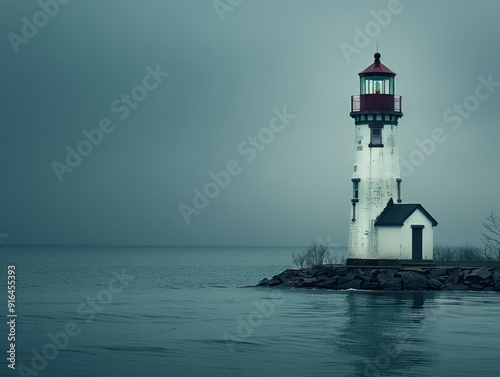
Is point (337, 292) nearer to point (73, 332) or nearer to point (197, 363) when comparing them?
point (73, 332)

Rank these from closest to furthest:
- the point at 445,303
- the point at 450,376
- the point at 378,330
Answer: the point at 450,376 < the point at 378,330 < the point at 445,303

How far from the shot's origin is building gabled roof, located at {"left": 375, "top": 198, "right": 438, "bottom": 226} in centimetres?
5250

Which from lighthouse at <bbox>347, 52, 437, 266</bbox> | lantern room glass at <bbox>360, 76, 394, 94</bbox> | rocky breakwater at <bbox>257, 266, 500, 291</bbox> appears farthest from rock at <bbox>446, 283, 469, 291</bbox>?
lantern room glass at <bbox>360, 76, 394, 94</bbox>

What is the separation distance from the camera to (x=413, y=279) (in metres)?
51.0

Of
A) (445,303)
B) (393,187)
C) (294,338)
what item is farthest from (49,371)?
(393,187)

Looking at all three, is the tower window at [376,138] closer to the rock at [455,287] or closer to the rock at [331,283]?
the rock at [331,283]

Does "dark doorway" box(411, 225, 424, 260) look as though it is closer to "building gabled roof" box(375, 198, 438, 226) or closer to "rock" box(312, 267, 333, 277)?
"building gabled roof" box(375, 198, 438, 226)

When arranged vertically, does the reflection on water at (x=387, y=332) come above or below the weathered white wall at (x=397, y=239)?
below

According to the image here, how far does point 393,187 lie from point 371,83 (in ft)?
20.5

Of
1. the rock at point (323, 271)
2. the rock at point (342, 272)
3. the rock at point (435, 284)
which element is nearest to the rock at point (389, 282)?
the rock at point (435, 284)

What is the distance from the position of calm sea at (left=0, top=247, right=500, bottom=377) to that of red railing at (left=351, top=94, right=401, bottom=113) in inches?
424

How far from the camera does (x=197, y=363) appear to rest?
2627cm

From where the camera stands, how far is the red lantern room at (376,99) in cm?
5353

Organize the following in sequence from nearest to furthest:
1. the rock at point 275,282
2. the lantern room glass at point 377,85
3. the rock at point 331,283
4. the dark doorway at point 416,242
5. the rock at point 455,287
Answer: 1. the rock at point 455,287
2. the rock at point 331,283
3. the dark doorway at point 416,242
4. the lantern room glass at point 377,85
5. the rock at point 275,282
